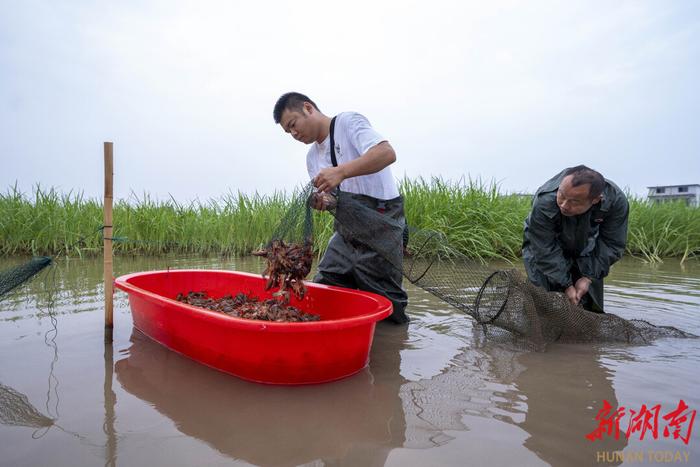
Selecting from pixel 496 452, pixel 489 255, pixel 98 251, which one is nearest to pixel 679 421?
pixel 496 452

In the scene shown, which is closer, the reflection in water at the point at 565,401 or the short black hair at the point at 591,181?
the reflection in water at the point at 565,401

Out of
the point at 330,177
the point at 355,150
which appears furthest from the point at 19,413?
the point at 355,150

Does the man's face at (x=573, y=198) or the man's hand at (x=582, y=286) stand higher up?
the man's face at (x=573, y=198)

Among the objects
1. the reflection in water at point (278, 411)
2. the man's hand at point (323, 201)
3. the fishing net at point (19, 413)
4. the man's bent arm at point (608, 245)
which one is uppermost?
the man's hand at point (323, 201)

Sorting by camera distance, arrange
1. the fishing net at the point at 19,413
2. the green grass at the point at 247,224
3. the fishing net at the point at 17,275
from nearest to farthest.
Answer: the fishing net at the point at 19,413
the fishing net at the point at 17,275
the green grass at the point at 247,224

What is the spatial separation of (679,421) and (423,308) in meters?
2.01

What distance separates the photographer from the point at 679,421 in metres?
1.58

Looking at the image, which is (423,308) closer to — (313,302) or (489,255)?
(313,302)

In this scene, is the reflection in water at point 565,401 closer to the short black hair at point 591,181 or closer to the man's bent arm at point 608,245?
the man's bent arm at point 608,245

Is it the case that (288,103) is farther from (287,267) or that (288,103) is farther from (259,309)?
(259,309)

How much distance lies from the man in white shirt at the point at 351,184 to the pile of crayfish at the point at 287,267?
1.47 ft

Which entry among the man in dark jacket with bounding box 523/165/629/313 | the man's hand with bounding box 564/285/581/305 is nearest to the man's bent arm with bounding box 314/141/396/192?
the man in dark jacket with bounding box 523/165/629/313

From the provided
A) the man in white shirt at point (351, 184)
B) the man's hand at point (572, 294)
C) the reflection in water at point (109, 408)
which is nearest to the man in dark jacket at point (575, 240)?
the man's hand at point (572, 294)

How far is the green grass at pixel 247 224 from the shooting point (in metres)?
6.03
